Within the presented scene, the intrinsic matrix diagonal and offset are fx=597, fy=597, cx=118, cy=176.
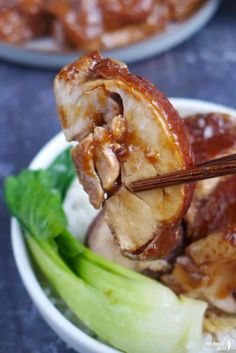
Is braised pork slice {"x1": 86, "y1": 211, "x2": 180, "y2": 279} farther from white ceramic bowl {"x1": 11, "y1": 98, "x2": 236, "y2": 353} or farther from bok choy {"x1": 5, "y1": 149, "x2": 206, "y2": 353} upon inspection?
white ceramic bowl {"x1": 11, "y1": 98, "x2": 236, "y2": 353}

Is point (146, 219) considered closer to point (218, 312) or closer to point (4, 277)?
point (218, 312)

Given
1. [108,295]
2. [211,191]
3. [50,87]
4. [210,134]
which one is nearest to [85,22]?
[50,87]

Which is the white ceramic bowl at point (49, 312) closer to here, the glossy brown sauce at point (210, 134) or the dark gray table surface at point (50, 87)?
the dark gray table surface at point (50, 87)

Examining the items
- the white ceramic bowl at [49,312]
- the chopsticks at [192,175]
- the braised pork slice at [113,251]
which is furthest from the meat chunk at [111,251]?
the chopsticks at [192,175]

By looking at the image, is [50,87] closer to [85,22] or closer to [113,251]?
[85,22]

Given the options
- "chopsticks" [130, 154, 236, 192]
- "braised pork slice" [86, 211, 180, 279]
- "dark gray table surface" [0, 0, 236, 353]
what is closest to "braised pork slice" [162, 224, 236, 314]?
"braised pork slice" [86, 211, 180, 279]

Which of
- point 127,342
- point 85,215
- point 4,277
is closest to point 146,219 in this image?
point 127,342
